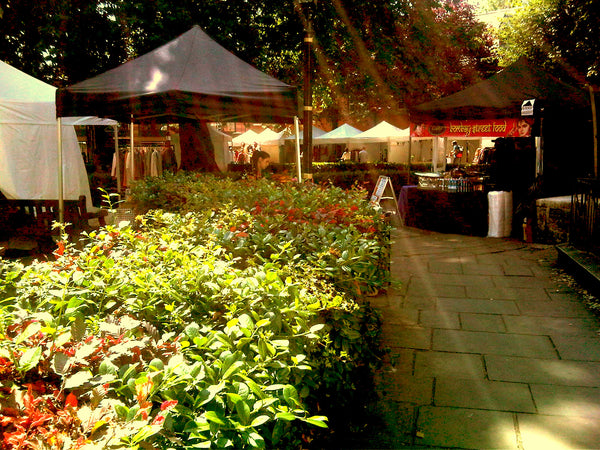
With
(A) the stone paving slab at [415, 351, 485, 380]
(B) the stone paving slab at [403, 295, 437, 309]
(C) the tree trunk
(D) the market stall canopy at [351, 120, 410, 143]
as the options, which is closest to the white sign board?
(B) the stone paving slab at [403, 295, 437, 309]

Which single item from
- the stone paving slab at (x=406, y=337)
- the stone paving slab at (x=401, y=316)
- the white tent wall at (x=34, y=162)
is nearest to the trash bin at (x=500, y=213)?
the stone paving slab at (x=401, y=316)

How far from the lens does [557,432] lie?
3.48 m

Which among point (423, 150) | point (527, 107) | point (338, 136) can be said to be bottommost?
point (527, 107)

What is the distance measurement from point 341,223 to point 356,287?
1395mm

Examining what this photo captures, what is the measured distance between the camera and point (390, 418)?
145 inches

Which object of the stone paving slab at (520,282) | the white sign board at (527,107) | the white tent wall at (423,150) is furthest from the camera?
the white tent wall at (423,150)

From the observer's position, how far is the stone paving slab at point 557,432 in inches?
131

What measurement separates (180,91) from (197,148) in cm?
540

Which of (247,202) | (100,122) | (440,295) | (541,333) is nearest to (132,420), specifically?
(247,202)

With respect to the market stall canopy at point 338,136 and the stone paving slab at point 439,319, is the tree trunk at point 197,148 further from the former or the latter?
the market stall canopy at point 338,136

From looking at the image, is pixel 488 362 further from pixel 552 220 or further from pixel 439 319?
pixel 552 220

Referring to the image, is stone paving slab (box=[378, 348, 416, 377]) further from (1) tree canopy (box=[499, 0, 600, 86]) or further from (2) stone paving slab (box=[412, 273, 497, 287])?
(1) tree canopy (box=[499, 0, 600, 86])

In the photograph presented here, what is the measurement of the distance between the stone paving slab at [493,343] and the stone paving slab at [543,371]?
155 millimetres

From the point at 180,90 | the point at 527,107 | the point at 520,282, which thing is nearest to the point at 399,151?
the point at 527,107
